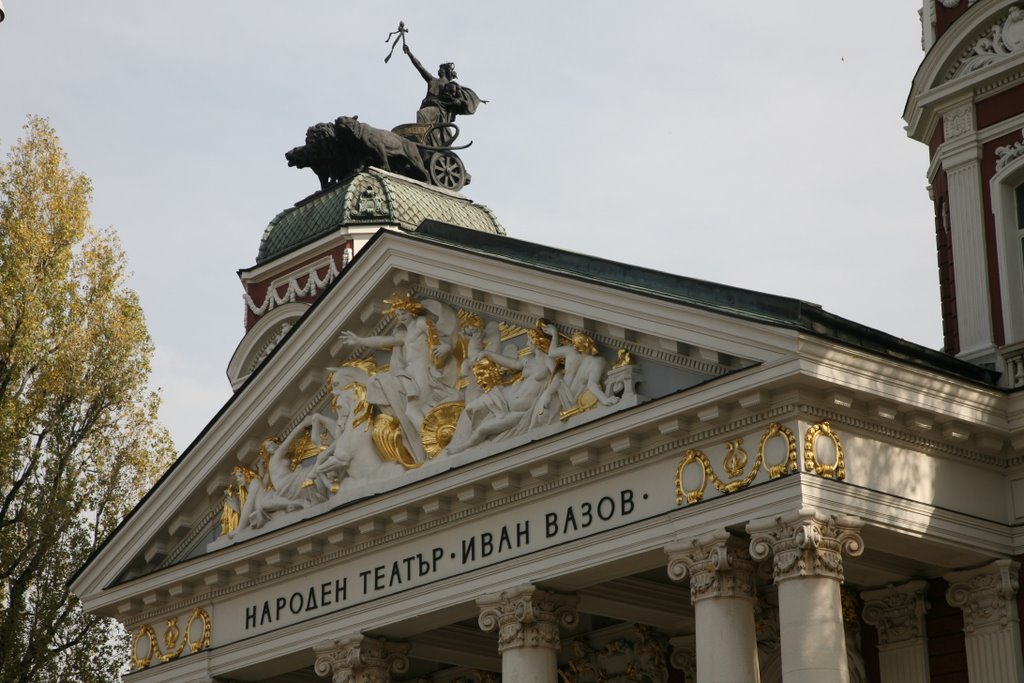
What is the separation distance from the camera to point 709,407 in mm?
23734

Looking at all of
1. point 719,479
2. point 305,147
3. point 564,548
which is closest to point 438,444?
point 564,548

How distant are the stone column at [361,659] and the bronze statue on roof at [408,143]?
15.8m

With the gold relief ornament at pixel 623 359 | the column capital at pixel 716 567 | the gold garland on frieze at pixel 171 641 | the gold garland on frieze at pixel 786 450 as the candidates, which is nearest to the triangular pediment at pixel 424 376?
the gold relief ornament at pixel 623 359

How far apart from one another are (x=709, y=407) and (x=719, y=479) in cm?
91

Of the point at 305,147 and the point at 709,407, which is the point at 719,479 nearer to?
the point at 709,407

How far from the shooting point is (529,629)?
25.9m

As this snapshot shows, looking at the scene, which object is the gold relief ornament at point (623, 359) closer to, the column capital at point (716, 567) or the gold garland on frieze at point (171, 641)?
the column capital at point (716, 567)

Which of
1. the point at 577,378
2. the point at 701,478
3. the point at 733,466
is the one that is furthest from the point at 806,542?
the point at 577,378

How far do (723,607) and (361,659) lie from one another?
6.55m

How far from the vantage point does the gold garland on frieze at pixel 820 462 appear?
23.1 metres

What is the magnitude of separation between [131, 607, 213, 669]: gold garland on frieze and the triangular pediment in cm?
65

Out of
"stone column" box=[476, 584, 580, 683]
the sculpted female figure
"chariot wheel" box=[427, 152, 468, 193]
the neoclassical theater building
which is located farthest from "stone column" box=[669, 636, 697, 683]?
"chariot wheel" box=[427, 152, 468, 193]

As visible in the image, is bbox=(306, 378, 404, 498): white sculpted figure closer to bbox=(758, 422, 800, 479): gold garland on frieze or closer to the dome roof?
bbox=(758, 422, 800, 479): gold garland on frieze

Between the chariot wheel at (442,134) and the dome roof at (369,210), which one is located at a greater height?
the chariot wheel at (442,134)
